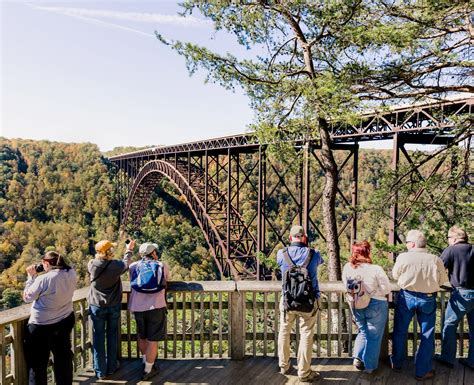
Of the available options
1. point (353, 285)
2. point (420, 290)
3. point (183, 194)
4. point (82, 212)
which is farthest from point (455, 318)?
point (82, 212)

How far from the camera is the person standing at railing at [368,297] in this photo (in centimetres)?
307

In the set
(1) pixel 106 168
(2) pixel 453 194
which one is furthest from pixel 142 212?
(2) pixel 453 194

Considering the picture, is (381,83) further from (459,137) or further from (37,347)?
(37,347)

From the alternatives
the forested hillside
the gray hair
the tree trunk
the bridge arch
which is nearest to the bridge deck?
the gray hair

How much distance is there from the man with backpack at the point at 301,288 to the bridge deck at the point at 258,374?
320 millimetres

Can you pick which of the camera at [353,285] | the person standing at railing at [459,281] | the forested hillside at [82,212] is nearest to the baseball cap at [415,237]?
the person standing at railing at [459,281]

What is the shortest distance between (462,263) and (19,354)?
3.56 m

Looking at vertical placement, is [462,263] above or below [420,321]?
above

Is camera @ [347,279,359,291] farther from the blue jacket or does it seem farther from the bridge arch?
the bridge arch

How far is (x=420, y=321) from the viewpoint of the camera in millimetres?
3193

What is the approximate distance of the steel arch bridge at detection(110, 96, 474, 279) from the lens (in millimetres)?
7168

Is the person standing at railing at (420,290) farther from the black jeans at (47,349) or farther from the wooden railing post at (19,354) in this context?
the wooden railing post at (19,354)

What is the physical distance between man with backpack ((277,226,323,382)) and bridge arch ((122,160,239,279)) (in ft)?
36.5

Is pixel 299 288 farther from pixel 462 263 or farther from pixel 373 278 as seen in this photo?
pixel 462 263
